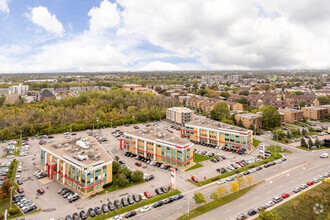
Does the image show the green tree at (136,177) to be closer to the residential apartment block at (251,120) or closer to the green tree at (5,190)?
the green tree at (5,190)

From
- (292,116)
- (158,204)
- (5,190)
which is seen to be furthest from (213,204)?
(292,116)

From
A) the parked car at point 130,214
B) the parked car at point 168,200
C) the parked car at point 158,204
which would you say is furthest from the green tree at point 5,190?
the parked car at point 168,200

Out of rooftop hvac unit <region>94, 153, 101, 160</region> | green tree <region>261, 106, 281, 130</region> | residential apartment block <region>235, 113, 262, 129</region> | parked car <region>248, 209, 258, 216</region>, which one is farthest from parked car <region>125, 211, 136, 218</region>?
green tree <region>261, 106, 281, 130</region>

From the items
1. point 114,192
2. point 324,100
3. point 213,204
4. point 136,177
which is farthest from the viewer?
point 324,100

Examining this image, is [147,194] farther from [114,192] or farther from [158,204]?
[114,192]

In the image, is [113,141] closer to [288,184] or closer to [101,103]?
[101,103]

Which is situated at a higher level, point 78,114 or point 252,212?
point 78,114
